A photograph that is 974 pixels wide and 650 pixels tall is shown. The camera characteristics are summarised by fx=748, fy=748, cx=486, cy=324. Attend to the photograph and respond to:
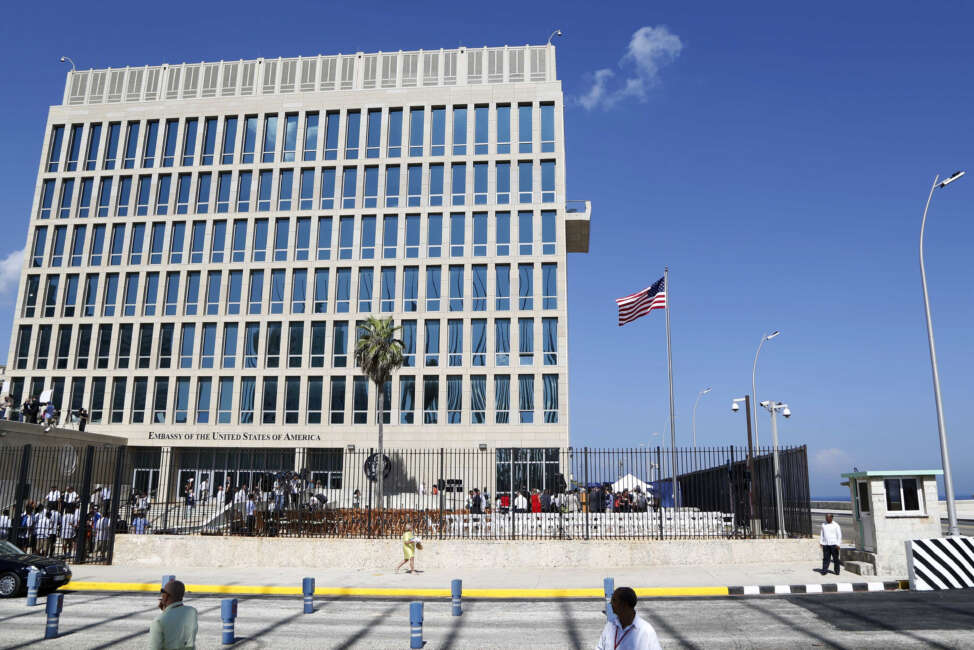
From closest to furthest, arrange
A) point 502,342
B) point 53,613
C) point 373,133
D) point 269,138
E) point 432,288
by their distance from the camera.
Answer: point 53,613
point 502,342
point 432,288
point 373,133
point 269,138

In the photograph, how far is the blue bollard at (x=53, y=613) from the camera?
12.0 meters

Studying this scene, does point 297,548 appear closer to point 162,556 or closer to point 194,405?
point 162,556

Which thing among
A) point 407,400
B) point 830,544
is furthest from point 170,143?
point 830,544

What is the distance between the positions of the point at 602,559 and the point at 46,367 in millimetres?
44142

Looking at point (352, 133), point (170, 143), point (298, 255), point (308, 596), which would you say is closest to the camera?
point (308, 596)

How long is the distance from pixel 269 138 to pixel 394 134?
29.0ft

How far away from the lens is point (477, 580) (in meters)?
18.9

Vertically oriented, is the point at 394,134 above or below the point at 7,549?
above

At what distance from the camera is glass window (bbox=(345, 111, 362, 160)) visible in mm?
50963

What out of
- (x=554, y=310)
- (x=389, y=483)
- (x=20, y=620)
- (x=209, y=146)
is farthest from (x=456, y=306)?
(x=20, y=620)

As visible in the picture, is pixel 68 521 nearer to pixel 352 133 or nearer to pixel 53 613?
pixel 53 613

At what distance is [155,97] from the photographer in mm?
52875

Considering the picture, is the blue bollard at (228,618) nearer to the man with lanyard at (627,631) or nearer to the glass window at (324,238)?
the man with lanyard at (627,631)

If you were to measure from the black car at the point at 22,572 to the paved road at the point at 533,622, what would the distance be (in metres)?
0.49
